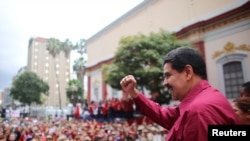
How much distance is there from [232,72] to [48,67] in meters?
67.3

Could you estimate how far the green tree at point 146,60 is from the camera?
12.2m

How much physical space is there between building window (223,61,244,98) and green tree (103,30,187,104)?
2436 millimetres

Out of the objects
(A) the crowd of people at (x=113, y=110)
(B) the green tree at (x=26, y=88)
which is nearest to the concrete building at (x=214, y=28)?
(A) the crowd of people at (x=113, y=110)

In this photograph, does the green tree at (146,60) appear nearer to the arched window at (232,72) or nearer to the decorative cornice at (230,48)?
the decorative cornice at (230,48)

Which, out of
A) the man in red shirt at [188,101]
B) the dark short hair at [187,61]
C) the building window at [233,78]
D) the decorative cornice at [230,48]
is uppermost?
the decorative cornice at [230,48]

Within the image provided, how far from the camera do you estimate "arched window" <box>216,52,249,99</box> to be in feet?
37.4

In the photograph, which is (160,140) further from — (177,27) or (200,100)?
(177,27)

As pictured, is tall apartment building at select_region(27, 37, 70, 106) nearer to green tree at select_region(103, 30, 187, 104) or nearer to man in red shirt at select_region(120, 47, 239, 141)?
green tree at select_region(103, 30, 187, 104)

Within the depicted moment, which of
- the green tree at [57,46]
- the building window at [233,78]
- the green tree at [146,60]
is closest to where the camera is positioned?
the building window at [233,78]

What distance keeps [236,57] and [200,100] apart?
1154cm

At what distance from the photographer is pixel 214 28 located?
12.8 m

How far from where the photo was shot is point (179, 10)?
15.5 meters

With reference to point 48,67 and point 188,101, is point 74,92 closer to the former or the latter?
point 188,101

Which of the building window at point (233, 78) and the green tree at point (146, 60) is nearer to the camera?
the building window at point (233, 78)
